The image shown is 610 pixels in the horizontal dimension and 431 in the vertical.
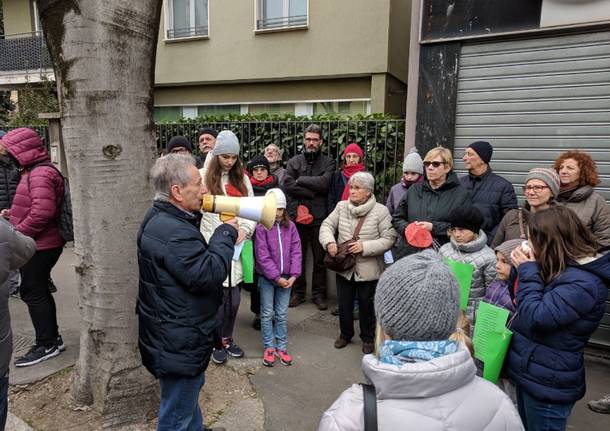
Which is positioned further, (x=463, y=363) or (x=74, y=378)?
(x=74, y=378)

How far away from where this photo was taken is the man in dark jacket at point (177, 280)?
231cm

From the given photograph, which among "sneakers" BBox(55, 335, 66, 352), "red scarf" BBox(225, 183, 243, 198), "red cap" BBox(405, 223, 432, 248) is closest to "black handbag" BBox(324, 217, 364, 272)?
"red cap" BBox(405, 223, 432, 248)

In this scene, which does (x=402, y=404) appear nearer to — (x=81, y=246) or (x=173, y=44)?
(x=81, y=246)

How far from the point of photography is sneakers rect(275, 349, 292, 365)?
164 inches

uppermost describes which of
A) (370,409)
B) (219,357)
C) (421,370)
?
(421,370)

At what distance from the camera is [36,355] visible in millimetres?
3959

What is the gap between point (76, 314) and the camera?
5234 mm

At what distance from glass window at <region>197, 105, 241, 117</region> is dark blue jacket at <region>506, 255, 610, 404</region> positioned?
36.8ft

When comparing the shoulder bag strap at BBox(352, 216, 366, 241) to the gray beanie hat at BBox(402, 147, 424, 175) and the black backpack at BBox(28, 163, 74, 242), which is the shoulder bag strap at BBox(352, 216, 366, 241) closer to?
the gray beanie hat at BBox(402, 147, 424, 175)

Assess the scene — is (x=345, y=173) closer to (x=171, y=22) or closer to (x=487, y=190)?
(x=487, y=190)

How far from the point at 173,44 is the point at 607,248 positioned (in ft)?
39.9

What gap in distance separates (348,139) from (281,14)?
22.0 ft

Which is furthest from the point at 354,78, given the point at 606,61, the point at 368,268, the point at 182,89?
the point at 368,268

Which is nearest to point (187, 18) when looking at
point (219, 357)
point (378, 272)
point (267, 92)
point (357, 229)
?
point (267, 92)
